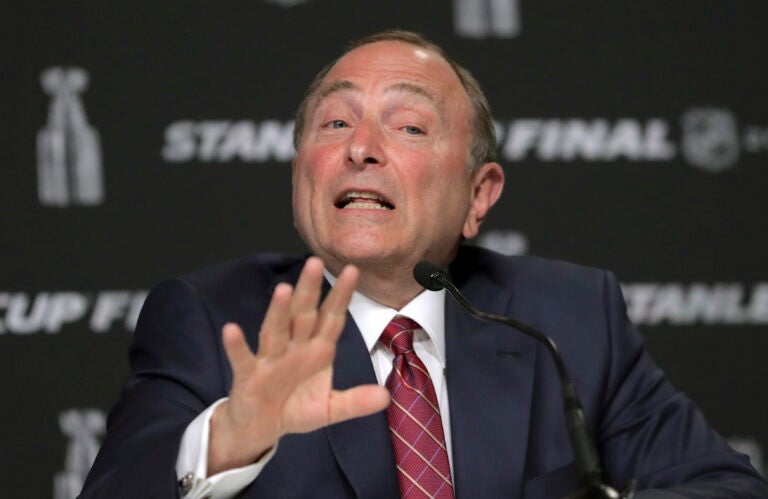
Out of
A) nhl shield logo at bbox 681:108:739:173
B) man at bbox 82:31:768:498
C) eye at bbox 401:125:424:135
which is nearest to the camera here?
man at bbox 82:31:768:498

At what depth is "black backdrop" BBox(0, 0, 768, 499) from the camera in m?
3.12

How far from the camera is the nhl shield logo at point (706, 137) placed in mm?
3227

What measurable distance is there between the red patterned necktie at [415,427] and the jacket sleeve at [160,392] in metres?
0.31

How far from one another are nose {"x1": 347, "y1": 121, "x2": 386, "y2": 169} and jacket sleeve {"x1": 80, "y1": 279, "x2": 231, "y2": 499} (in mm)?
397

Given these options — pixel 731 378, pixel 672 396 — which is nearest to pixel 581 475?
pixel 672 396

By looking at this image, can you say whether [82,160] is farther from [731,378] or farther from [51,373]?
[731,378]

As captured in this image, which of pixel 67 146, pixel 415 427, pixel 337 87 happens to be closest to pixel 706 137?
pixel 337 87

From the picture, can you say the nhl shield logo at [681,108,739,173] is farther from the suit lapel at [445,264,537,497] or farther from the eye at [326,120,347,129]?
the eye at [326,120,347,129]

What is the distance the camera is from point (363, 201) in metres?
2.32

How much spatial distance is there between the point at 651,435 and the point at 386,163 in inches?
28.1

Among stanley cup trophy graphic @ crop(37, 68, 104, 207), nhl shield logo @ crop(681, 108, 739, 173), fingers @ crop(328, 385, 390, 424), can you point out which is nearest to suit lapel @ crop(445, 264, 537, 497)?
fingers @ crop(328, 385, 390, 424)

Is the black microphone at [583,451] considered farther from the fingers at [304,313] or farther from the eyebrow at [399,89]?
the eyebrow at [399,89]

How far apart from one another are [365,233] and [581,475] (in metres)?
0.76

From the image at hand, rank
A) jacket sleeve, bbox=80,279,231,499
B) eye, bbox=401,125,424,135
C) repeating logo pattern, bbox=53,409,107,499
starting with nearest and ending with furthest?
jacket sleeve, bbox=80,279,231,499
eye, bbox=401,125,424,135
repeating logo pattern, bbox=53,409,107,499
